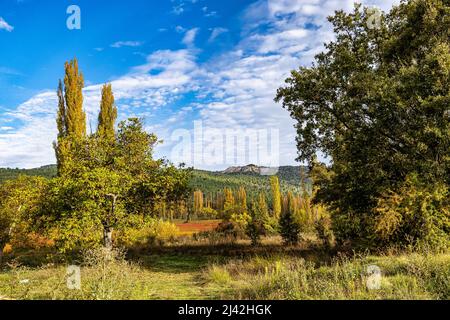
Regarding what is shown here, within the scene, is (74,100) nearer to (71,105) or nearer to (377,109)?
(71,105)

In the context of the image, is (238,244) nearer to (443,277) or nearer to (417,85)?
(417,85)

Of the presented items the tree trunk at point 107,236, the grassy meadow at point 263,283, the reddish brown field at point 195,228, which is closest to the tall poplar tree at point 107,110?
the reddish brown field at point 195,228

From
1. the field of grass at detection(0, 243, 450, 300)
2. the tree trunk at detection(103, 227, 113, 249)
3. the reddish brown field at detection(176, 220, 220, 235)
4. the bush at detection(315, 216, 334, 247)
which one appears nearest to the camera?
the field of grass at detection(0, 243, 450, 300)

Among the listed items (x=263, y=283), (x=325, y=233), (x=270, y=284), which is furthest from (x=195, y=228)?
(x=270, y=284)

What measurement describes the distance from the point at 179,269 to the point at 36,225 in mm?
6853

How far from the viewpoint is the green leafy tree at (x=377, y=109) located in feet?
43.0

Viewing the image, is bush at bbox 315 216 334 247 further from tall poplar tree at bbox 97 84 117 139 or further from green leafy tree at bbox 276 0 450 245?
tall poplar tree at bbox 97 84 117 139

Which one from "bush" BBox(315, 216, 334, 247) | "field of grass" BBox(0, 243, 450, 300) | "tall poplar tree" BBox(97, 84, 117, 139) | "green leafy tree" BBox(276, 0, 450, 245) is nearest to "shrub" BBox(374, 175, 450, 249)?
"green leafy tree" BBox(276, 0, 450, 245)

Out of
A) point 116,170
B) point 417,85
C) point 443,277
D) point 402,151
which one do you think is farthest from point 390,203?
point 116,170

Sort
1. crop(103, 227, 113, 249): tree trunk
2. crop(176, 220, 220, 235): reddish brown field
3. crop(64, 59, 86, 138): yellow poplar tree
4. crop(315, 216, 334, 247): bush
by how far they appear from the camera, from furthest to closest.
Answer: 1. crop(176, 220, 220, 235): reddish brown field
2. crop(64, 59, 86, 138): yellow poplar tree
3. crop(315, 216, 334, 247): bush
4. crop(103, 227, 113, 249): tree trunk

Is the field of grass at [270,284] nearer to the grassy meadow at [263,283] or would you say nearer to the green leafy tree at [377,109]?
the grassy meadow at [263,283]

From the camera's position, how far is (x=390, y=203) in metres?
13.6

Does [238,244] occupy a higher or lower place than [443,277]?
lower

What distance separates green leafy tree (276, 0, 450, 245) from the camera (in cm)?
1312
